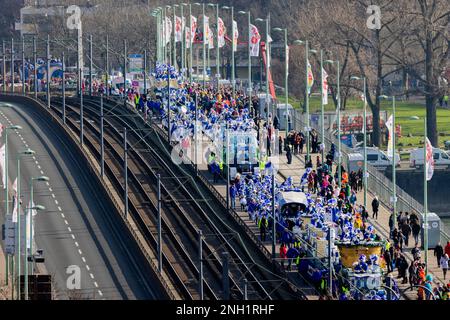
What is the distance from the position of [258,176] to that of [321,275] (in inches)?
671

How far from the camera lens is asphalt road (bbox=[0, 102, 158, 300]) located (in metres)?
71.9

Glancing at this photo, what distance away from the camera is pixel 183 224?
8175 centimetres

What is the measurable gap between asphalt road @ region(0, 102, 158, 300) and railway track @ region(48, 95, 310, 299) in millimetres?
1534

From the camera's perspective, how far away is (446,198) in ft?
382

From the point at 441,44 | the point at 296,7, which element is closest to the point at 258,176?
the point at 441,44

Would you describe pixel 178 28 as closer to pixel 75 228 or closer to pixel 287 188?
pixel 75 228

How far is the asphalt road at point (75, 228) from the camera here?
236ft

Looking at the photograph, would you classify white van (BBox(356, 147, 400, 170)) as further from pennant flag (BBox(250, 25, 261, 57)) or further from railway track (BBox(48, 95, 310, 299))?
railway track (BBox(48, 95, 310, 299))

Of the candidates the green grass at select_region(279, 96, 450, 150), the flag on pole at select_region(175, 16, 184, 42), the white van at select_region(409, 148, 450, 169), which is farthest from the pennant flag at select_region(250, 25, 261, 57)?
the flag on pole at select_region(175, 16, 184, 42)

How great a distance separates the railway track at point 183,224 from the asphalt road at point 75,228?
5.03 feet

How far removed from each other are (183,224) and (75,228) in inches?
215

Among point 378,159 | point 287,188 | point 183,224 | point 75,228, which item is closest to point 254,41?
point 378,159
